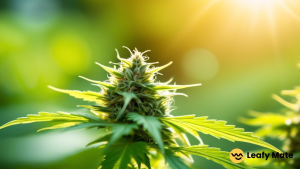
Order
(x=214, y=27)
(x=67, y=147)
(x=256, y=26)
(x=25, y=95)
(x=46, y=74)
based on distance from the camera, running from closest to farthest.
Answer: (x=67, y=147) → (x=25, y=95) → (x=46, y=74) → (x=256, y=26) → (x=214, y=27)

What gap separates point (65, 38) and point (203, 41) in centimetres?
236

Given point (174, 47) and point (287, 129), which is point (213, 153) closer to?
point (287, 129)

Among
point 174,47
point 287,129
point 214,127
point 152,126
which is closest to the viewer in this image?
point 152,126

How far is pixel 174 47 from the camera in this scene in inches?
160

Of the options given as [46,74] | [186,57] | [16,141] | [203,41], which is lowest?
[16,141]

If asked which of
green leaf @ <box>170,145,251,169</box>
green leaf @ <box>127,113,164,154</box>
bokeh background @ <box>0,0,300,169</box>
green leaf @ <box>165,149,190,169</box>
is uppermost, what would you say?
bokeh background @ <box>0,0,300,169</box>

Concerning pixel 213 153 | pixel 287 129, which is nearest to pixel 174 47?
pixel 287 129

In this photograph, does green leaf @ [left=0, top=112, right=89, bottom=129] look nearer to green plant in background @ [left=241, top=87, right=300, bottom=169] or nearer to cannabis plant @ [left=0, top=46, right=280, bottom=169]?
cannabis plant @ [left=0, top=46, right=280, bottom=169]

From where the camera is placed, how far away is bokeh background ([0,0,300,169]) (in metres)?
3.10

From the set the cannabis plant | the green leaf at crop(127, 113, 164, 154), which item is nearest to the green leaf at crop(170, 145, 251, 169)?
the cannabis plant

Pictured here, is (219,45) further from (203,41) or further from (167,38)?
(167,38)

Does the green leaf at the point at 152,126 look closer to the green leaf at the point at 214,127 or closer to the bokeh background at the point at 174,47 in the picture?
the green leaf at the point at 214,127

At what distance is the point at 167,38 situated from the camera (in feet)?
13.5

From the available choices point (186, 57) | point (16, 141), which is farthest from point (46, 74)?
point (186, 57)
